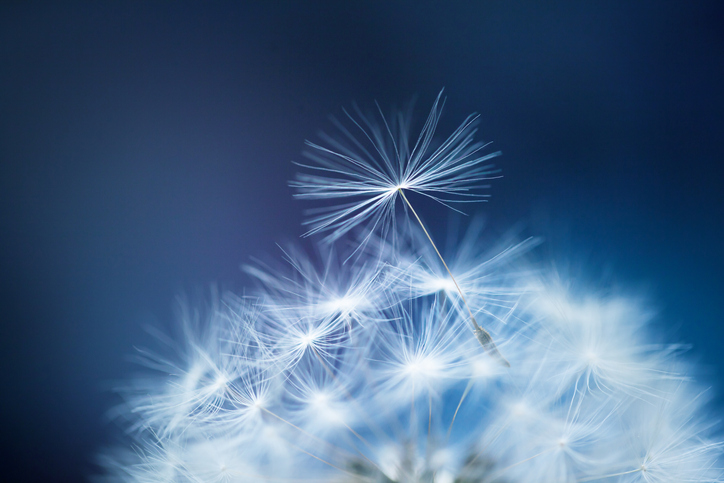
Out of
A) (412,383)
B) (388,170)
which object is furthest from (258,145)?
(412,383)

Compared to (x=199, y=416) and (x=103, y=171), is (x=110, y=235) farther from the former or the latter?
(x=199, y=416)

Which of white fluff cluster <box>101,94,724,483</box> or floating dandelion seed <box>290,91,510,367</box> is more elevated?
floating dandelion seed <box>290,91,510,367</box>

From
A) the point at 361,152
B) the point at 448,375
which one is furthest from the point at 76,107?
the point at 448,375

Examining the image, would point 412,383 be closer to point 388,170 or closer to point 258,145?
point 388,170

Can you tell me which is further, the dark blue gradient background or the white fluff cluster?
the dark blue gradient background

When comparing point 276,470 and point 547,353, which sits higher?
point 547,353
